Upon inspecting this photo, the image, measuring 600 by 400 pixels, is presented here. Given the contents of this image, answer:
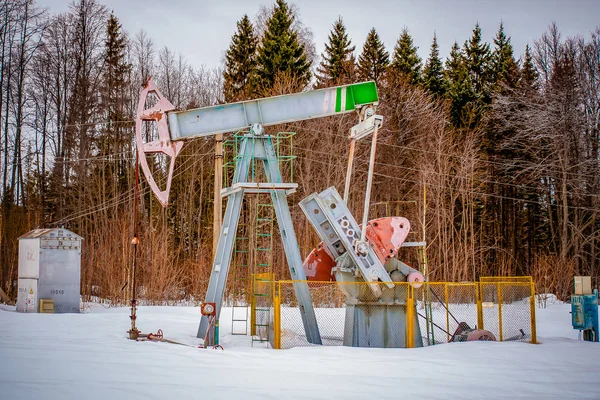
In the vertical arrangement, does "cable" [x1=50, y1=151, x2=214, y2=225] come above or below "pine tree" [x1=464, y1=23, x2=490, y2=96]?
below

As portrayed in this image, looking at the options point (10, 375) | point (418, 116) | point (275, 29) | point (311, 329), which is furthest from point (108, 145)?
point (10, 375)

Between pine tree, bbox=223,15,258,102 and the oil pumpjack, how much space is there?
2641cm

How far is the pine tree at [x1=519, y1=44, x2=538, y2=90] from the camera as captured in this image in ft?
131

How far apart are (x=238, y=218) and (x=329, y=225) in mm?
1933

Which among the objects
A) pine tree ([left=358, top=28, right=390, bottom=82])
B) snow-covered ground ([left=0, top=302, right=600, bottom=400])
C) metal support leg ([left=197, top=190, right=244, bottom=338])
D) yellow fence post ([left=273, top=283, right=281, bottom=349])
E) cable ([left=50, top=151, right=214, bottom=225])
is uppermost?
pine tree ([left=358, top=28, right=390, bottom=82])

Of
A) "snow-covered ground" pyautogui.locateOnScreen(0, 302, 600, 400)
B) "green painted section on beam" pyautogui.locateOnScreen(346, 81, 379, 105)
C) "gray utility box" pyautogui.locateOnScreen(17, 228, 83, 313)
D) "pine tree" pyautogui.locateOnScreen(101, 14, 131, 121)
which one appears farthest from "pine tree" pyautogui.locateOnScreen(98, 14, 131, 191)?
"green painted section on beam" pyautogui.locateOnScreen(346, 81, 379, 105)

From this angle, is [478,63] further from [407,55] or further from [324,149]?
[324,149]

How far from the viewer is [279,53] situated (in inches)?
1521

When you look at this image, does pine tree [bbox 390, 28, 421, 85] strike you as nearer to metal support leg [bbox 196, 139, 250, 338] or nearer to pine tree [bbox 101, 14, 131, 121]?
pine tree [bbox 101, 14, 131, 121]

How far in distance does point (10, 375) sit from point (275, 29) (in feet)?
109

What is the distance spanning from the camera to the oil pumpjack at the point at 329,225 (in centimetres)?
1332

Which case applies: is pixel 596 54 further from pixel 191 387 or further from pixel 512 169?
pixel 191 387

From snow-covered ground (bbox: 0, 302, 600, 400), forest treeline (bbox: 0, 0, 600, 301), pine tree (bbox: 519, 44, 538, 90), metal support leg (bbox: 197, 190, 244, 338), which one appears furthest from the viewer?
pine tree (bbox: 519, 44, 538, 90)

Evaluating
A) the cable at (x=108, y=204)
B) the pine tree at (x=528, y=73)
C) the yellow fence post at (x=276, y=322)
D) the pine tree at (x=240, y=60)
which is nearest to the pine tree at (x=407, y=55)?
the pine tree at (x=528, y=73)
